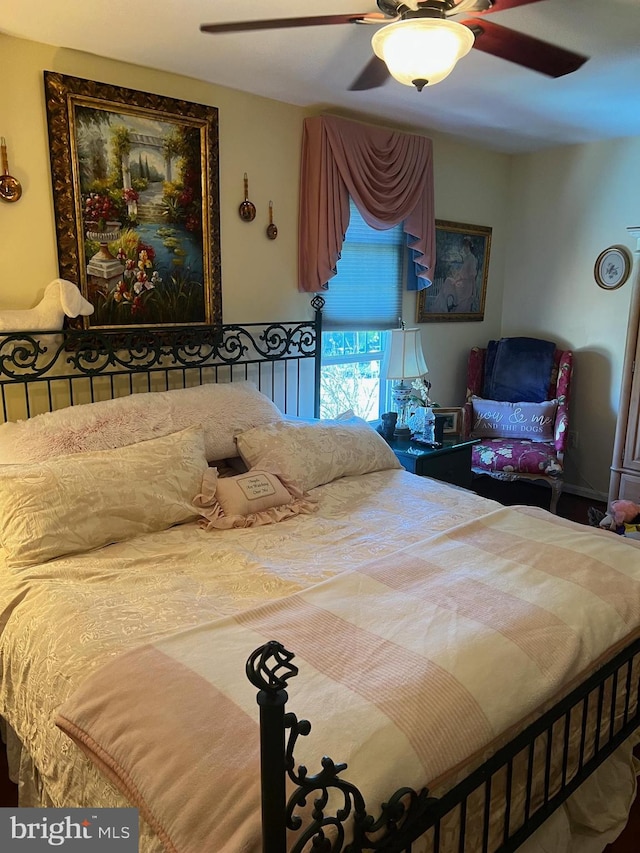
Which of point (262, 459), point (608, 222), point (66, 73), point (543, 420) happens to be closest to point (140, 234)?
point (66, 73)

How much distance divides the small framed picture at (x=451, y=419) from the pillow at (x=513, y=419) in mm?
772

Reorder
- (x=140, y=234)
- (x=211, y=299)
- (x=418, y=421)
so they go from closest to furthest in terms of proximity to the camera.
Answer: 1. (x=140, y=234)
2. (x=211, y=299)
3. (x=418, y=421)

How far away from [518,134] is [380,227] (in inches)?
46.8

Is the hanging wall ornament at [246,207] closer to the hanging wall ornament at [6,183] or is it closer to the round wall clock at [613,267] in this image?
the hanging wall ornament at [6,183]

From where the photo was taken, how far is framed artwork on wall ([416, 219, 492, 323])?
→ 416cm

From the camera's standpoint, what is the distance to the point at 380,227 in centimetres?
350

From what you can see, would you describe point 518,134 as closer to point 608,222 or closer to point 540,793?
point 608,222

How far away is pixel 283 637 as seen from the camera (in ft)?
4.78

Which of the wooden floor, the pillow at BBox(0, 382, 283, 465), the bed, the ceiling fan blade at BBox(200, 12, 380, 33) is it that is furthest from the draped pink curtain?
the wooden floor

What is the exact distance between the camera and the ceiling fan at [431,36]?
158 centimetres

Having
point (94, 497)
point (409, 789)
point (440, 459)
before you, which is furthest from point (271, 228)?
point (409, 789)

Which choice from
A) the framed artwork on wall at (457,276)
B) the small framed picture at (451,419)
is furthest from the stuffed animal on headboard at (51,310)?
the framed artwork on wall at (457,276)

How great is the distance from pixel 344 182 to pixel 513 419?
1.96 m

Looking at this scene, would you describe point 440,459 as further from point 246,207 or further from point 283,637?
point 283,637
